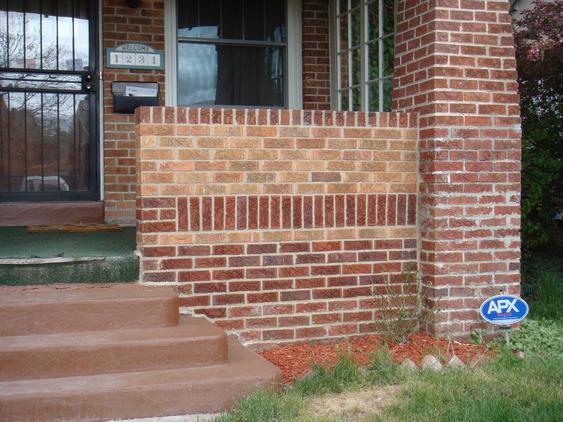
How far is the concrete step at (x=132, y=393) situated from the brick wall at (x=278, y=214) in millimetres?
966

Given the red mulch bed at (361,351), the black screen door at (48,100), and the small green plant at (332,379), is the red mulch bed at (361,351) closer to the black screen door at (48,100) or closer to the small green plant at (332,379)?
the small green plant at (332,379)

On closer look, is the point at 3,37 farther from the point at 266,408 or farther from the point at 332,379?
the point at 266,408

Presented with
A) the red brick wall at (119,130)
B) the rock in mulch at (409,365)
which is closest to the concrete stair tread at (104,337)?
the rock in mulch at (409,365)

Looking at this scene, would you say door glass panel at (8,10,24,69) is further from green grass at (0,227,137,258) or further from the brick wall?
the brick wall

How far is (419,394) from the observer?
12.6ft

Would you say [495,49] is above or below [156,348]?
above

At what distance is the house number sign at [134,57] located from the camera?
7047 millimetres

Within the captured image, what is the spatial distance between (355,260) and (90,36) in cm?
378

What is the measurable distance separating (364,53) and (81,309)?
149 inches

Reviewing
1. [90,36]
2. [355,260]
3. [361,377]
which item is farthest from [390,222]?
[90,36]

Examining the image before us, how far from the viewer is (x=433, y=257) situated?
509 cm

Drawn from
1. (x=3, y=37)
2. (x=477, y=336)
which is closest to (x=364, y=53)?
(x=477, y=336)

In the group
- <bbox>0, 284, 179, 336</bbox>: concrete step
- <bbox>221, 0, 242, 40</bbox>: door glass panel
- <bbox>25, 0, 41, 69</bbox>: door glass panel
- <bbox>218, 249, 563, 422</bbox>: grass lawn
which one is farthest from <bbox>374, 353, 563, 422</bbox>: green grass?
<bbox>25, 0, 41, 69</bbox>: door glass panel

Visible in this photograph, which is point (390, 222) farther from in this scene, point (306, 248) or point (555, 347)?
point (555, 347)
